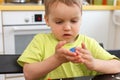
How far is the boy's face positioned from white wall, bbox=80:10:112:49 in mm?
1307

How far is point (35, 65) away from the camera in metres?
0.69

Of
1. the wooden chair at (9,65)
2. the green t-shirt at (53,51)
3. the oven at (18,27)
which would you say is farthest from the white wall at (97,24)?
the wooden chair at (9,65)

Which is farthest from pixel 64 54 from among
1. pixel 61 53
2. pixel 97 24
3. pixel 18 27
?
Answer: pixel 97 24

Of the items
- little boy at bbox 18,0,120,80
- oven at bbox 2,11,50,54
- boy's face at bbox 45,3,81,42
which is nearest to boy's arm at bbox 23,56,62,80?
little boy at bbox 18,0,120,80

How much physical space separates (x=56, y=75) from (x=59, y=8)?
249 mm

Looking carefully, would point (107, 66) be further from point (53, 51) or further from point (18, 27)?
point (18, 27)

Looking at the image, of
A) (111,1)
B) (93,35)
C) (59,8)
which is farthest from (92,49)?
(111,1)

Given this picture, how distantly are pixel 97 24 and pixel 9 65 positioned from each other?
4.88 feet

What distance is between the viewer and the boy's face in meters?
0.69

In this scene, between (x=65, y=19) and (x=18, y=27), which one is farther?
(x=18, y=27)

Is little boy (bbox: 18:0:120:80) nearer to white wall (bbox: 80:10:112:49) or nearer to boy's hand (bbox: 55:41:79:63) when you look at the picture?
boy's hand (bbox: 55:41:79:63)

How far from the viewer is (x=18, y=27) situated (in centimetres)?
181

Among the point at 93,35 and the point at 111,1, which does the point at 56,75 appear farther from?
the point at 111,1

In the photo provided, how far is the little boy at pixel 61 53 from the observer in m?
0.63
